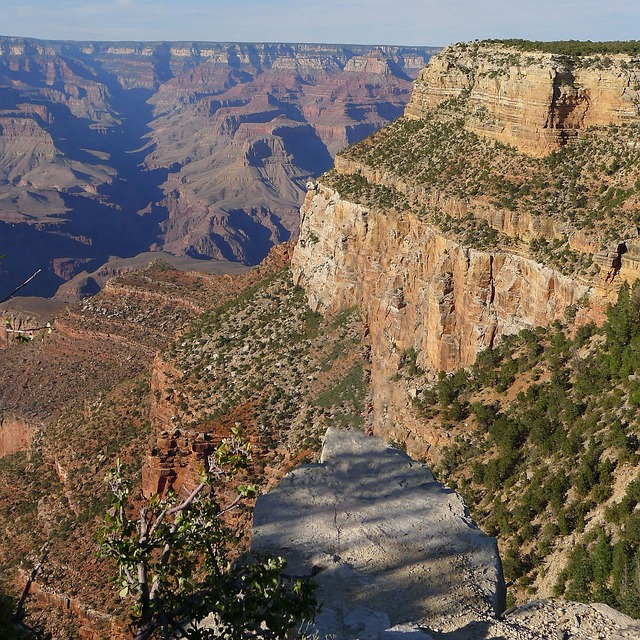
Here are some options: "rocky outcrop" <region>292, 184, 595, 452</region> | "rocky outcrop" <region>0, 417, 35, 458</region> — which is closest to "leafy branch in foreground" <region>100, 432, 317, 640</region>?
"rocky outcrop" <region>292, 184, 595, 452</region>

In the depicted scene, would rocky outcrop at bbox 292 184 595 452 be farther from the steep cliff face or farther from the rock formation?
the rock formation

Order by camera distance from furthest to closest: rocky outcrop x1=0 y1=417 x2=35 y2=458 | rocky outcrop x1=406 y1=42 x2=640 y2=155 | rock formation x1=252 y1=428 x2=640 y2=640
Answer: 1. rocky outcrop x1=0 y1=417 x2=35 y2=458
2. rocky outcrop x1=406 y1=42 x2=640 y2=155
3. rock formation x1=252 y1=428 x2=640 y2=640

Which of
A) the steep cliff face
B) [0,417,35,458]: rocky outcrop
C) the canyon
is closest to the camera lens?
the canyon

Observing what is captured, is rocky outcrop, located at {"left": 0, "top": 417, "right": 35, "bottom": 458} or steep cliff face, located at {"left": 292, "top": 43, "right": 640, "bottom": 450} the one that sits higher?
steep cliff face, located at {"left": 292, "top": 43, "right": 640, "bottom": 450}

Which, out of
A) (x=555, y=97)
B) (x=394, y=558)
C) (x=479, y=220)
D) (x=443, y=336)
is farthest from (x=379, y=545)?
(x=555, y=97)

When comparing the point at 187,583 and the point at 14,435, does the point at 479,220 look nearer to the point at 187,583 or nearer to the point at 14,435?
the point at 187,583

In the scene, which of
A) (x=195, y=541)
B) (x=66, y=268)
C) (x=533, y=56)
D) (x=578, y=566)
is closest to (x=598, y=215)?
(x=533, y=56)

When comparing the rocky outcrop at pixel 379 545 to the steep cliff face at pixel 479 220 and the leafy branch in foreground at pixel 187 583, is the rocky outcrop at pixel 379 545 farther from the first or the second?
the steep cliff face at pixel 479 220

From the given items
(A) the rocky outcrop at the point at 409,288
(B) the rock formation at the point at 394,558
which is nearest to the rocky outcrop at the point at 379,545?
(B) the rock formation at the point at 394,558
